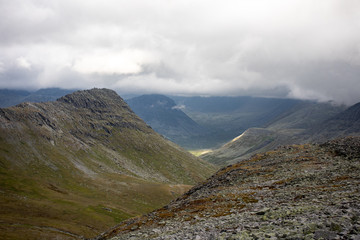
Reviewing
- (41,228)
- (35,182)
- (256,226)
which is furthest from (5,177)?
(256,226)

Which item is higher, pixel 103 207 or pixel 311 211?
pixel 311 211

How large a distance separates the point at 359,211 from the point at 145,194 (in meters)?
175

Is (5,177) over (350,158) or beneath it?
over

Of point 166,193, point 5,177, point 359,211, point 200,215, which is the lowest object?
point 166,193

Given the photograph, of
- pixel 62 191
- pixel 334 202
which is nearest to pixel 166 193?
pixel 62 191

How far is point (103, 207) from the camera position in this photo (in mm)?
134375

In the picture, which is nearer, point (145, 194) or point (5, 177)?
point (5, 177)

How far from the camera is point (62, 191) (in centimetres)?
15938

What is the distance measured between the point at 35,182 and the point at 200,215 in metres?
162

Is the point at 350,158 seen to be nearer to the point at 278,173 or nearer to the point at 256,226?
the point at 278,173

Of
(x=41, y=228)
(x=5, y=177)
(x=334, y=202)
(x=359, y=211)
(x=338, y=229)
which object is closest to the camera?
(x=338, y=229)

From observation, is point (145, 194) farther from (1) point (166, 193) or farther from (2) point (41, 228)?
(2) point (41, 228)

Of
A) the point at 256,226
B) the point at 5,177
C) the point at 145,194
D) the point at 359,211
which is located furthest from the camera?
the point at 145,194

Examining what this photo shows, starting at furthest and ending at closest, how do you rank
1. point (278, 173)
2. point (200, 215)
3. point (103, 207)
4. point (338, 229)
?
point (103, 207) < point (278, 173) < point (200, 215) < point (338, 229)
